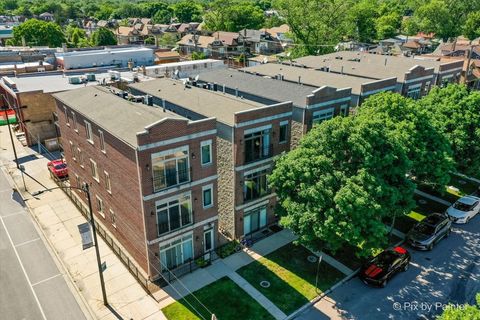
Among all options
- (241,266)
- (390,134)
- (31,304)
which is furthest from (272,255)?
(31,304)

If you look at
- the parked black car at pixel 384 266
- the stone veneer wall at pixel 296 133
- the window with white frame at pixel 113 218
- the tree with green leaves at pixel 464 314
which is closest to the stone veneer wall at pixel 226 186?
the stone veneer wall at pixel 296 133

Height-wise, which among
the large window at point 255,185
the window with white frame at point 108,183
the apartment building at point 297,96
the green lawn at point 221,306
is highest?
the apartment building at point 297,96

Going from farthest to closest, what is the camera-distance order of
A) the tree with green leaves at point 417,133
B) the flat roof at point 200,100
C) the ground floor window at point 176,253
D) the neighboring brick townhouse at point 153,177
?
1. the flat roof at point 200,100
2. the tree with green leaves at point 417,133
3. the ground floor window at point 176,253
4. the neighboring brick townhouse at point 153,177

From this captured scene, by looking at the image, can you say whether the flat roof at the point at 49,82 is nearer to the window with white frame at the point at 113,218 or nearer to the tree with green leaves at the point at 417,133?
the window with white frame at the point at 113,218

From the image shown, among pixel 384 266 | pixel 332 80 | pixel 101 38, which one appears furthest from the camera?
pixel 101 38

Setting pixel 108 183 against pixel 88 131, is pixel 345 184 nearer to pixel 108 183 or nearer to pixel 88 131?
pixel 108 183

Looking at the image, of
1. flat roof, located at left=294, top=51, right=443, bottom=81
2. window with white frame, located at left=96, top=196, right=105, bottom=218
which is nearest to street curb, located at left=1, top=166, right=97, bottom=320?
window with white frame, located at left=96, top=196, right=105, bottom=218

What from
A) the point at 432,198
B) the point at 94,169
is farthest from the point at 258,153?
the point at 432,198

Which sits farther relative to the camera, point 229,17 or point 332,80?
point 229,17
